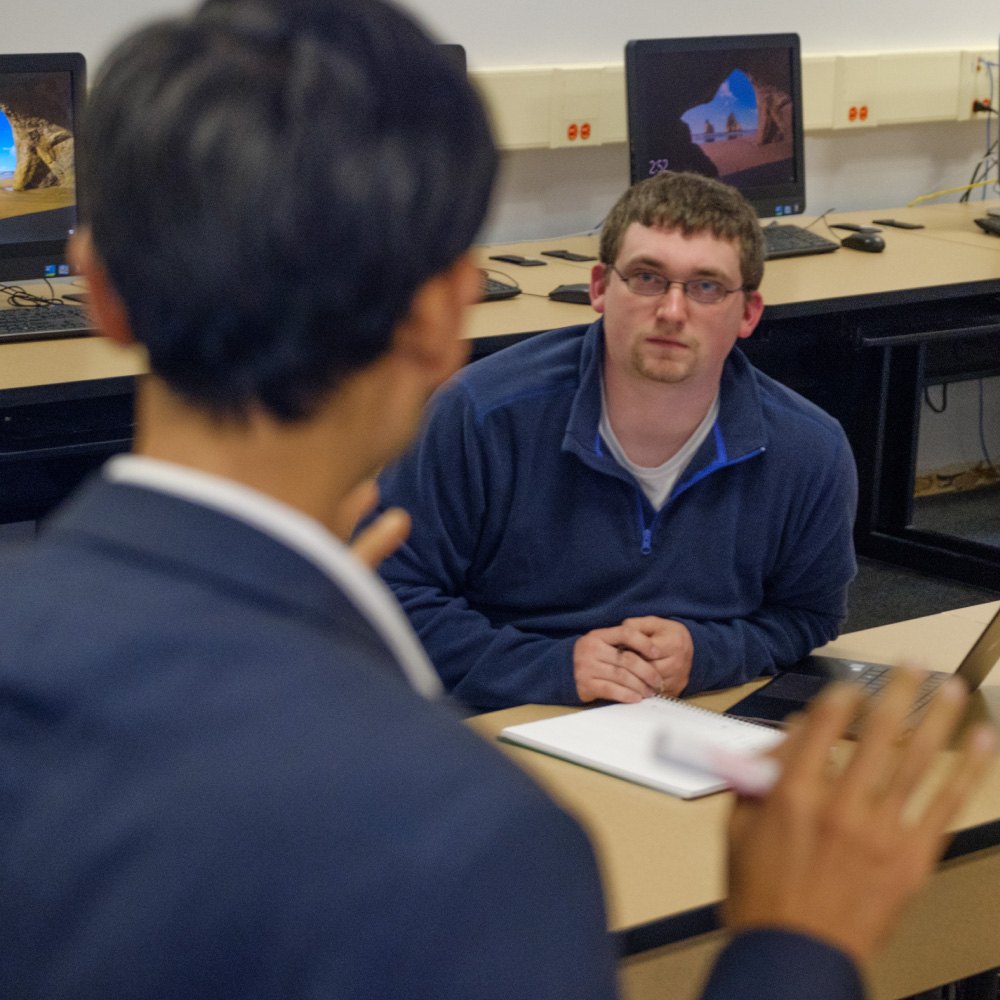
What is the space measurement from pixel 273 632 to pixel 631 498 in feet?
3.97

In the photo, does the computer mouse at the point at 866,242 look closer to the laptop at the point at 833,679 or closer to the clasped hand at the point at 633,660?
the laptop at the point at 833,679

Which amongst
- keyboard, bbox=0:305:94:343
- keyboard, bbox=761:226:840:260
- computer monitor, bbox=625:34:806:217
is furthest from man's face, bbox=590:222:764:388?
keyboard, bbox=761:226:840:260

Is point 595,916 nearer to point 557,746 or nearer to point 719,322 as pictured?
point 557,746

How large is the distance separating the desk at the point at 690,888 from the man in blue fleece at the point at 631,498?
275 mm

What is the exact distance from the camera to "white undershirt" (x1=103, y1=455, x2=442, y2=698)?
481mm

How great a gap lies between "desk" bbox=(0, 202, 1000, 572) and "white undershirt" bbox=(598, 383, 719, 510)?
85 centimetres

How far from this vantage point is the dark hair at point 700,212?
69.6 inches

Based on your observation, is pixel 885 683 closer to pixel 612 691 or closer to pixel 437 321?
pixel 612 691

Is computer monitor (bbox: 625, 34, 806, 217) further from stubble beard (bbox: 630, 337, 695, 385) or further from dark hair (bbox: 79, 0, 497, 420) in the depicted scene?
dark hair (bbox: 79, 0, 497, 420)

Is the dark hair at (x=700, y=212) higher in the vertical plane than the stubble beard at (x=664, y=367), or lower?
higher

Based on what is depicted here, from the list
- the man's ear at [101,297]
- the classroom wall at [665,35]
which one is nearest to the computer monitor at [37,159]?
the classroom wall at [665,35]

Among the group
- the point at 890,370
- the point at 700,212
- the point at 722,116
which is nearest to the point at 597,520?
the point at 700,212

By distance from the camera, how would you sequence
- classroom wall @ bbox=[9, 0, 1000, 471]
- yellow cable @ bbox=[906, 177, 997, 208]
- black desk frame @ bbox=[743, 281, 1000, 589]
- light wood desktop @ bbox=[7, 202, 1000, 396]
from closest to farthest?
light wood desktop @ bbox=[7, 202, 1000, 396], classroom wall @ bbox=[9, 0, 1000, 471], black desk frame @ bbox=[743, 281, 1000, 589], yellow cable @ bbox=[906, 177, 997, 208]

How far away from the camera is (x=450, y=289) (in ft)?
1.72
